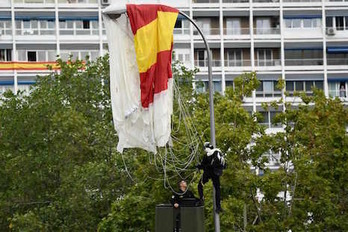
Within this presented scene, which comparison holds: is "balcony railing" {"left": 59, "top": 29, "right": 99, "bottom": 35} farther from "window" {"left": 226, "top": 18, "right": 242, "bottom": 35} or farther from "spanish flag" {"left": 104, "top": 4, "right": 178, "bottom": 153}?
"spanish flag" {"left": 104, "top": 4, "right": 178, "bottom": 153}

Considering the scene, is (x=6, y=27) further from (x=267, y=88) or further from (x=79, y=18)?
(x=267, y=88)

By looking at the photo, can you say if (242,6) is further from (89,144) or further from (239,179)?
(239,179)

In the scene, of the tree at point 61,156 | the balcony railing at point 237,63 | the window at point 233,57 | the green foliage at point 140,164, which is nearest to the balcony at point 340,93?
the balcony railing at point 237,63

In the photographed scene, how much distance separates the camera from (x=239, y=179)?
4041 centimetres

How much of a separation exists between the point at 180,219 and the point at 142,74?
132 inches

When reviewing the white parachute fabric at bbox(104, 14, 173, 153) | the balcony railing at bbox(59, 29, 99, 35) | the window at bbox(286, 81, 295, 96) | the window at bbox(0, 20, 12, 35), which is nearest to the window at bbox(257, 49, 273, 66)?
the window at bbox(286, 81, 295, 96)

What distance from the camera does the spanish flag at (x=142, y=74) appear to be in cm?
2636

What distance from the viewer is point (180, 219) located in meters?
26.2

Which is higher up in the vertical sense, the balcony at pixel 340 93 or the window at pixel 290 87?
the window at pixel 290 87

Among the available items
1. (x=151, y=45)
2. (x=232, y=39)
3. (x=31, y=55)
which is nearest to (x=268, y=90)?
(x=232, y=39)

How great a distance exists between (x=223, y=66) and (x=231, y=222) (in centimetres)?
4922

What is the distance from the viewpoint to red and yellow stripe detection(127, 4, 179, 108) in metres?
26.3

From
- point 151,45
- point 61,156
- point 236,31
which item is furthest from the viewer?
point 236,31

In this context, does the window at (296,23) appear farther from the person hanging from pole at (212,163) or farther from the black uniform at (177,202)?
the black uniform at (177,202)
